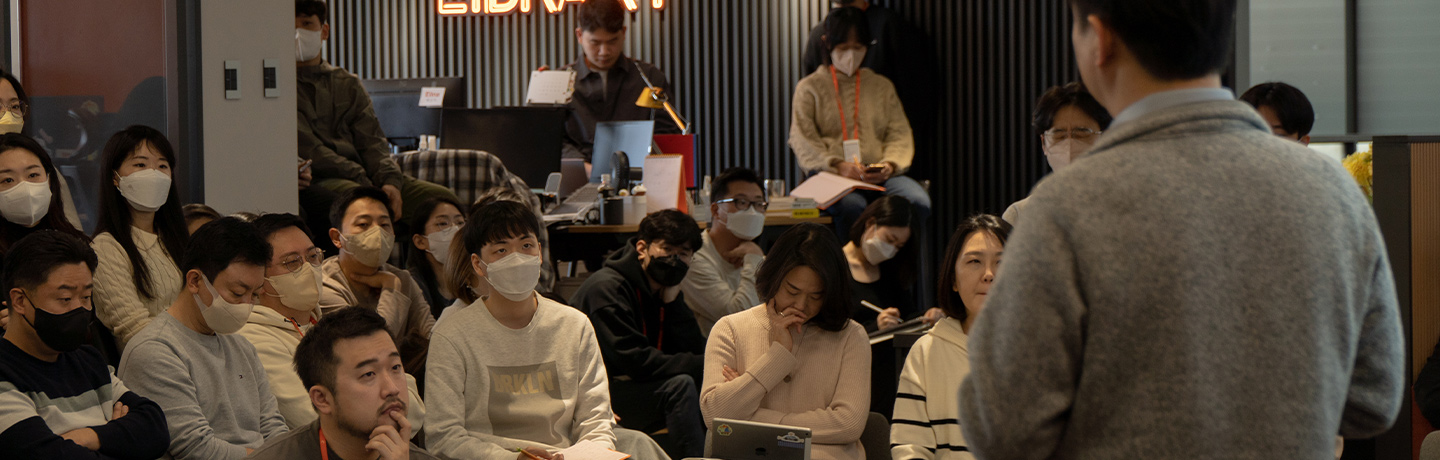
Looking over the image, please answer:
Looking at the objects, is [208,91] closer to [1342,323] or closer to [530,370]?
[530,370]

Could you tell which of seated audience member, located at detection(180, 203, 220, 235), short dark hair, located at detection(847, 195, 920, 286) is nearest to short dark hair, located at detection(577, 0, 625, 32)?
short dark hair, located at detection(847, 195, 920, 286)

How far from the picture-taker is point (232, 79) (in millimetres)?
4133

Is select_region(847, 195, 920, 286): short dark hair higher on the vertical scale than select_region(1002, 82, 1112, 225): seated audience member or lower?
lower

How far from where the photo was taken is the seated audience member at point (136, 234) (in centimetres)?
283

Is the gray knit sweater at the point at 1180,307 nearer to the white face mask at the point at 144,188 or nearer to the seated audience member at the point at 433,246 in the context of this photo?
the white face mask at the point at 144,188

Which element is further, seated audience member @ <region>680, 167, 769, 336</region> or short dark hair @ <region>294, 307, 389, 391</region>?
seated audience member @ <region>680, 167, 769, 336</region>

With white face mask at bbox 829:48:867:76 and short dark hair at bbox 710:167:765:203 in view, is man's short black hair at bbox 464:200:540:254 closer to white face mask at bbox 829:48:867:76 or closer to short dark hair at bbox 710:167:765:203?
short dark hair at bbox 710:167:765:203

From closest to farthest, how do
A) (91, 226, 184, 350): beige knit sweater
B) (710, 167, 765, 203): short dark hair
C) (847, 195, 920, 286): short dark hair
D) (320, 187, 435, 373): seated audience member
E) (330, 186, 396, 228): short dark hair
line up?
(91, 226, 184, 350): beige knit sweater → (320, 187, 435, 373): seated audience member → (330, 186, 396, 228): short dark hair → (847, 195, 920, 286): short dark hair → (710, 167, 765, 203): short dark hair

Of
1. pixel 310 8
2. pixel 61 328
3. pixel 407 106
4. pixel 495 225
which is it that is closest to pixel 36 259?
pixel 61 328

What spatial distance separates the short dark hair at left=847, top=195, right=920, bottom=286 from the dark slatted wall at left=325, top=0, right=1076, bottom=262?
2.10m

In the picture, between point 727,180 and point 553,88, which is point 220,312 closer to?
point 727,180

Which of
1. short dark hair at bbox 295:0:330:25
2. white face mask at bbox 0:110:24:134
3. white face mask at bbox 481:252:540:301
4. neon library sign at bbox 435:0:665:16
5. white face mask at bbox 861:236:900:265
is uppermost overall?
neon library sign at bbox 435:0:665:16

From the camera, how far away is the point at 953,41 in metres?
7.07

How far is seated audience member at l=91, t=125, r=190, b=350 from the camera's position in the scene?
111 inches
